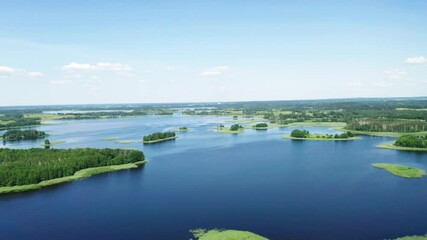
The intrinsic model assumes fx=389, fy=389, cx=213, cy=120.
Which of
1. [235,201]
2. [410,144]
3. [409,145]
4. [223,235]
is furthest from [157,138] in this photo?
[223,235]

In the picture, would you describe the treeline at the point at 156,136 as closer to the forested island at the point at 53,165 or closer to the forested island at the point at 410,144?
the forested island at the point at 53,165

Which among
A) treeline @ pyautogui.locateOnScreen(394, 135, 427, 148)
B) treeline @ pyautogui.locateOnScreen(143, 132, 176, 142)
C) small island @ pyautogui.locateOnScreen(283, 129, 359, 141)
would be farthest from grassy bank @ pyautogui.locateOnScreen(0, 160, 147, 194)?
treeline @ pyautogui.locateOnScreen(394, 135, 427, 148)

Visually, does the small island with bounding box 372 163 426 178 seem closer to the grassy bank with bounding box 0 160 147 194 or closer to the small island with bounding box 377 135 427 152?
the small island with bounding box 377 135 427 152

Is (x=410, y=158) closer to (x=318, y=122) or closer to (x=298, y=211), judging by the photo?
(x=298, y=211)

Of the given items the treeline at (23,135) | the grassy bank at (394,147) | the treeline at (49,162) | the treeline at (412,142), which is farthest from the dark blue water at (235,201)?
the treeline at (23,135)

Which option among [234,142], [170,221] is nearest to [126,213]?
[170,221]

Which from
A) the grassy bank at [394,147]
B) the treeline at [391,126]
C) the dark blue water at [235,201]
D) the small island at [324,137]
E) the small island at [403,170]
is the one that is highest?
the treeline at [391,126]
